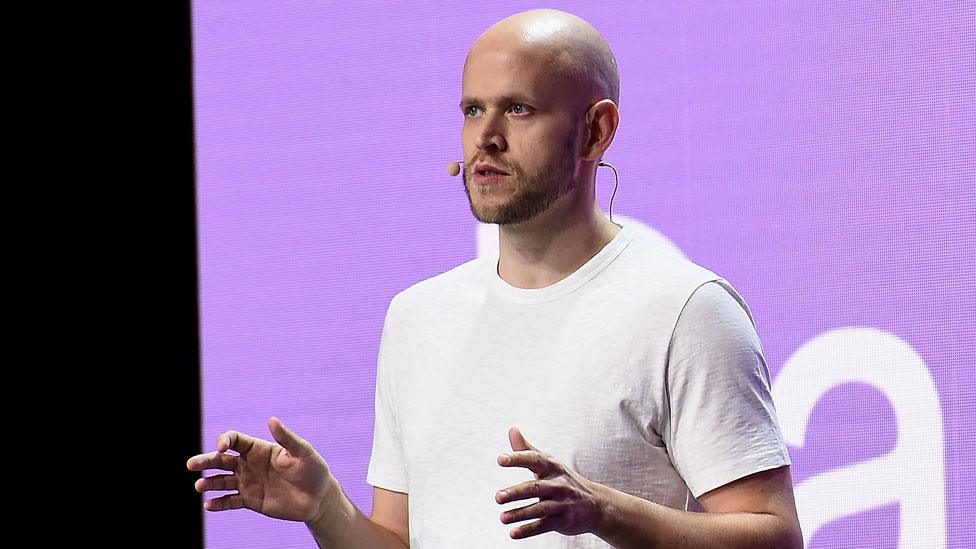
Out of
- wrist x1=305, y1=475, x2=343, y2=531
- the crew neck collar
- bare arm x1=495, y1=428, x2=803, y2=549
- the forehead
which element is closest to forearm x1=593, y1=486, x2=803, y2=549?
bare arm x1=495, y1=428, x2=803, y2=549

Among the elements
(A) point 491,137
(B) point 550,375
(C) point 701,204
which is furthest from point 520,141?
(C) point 701,204

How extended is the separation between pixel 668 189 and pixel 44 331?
131 centimetres

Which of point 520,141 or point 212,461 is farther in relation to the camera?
point 520,141

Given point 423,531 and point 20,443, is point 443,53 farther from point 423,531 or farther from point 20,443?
point 20,443

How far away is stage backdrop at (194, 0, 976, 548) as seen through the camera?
186cm

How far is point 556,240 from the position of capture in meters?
1.47

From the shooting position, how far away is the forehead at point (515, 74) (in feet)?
4.74

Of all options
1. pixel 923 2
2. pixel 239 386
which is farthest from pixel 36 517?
pixel 923 2

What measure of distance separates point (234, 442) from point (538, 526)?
440mm

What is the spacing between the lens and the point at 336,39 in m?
2.20

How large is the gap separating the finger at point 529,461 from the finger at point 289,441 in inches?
14.9

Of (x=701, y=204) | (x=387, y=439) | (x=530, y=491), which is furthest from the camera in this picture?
(x=701, y=204)

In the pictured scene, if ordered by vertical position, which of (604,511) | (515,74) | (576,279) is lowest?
(604,511)

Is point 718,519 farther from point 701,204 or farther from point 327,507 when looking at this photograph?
point 701,204
